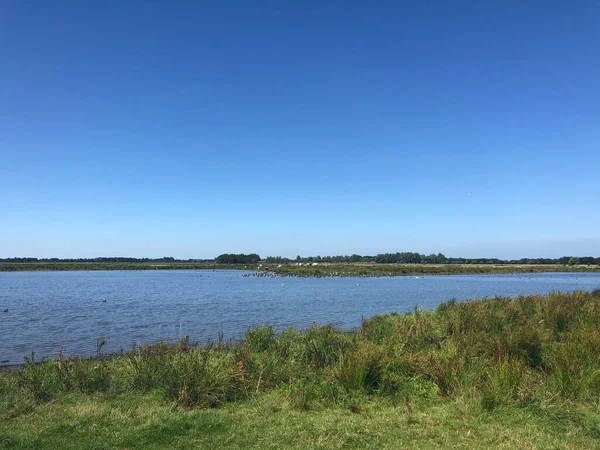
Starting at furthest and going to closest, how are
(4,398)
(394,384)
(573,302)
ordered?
(573,302) → (394,384) → (4,398)

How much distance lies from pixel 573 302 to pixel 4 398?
18.6m

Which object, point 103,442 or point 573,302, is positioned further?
point 573,302

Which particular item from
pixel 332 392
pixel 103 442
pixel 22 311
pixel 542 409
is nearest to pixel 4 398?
pixel 103 442

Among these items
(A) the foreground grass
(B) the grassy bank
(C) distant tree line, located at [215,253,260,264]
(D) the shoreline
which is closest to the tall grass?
(B) the grassy bank

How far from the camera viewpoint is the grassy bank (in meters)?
6.64

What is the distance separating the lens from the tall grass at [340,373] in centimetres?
845

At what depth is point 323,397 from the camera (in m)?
8.91

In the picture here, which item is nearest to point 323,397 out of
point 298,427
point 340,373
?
point 340,373

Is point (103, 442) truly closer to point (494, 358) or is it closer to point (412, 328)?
point (494, 358)

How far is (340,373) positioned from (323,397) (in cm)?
79

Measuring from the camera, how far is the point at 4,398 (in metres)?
8.50

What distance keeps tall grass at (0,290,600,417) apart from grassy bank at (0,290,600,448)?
3 cm

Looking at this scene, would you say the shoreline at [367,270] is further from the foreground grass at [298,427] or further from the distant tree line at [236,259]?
the foreground grass at [298,427]

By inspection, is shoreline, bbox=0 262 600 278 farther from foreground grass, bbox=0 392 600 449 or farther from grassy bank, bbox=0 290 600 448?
foreground grass, bbox=0 392 600 449
